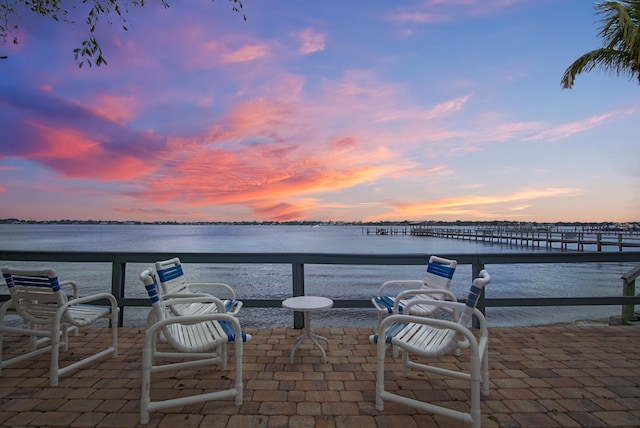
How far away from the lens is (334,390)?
8.57 ft

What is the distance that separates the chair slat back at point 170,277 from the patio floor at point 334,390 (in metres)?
0.77

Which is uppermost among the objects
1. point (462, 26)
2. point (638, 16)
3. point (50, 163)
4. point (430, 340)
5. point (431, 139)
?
point (638, 16)

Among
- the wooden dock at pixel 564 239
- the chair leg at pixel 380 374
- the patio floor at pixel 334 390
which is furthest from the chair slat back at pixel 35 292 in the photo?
the wooden dock at pixel 564 239

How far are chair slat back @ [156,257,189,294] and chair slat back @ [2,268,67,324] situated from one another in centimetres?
82

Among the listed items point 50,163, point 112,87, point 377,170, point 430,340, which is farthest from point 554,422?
point 50,163

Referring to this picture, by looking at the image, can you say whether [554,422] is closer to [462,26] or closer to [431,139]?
[462,26]

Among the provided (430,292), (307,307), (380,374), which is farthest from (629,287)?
(307,307)

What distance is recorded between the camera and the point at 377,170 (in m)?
13.5

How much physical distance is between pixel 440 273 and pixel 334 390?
5.52 feet

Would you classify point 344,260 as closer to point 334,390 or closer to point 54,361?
point 334,390

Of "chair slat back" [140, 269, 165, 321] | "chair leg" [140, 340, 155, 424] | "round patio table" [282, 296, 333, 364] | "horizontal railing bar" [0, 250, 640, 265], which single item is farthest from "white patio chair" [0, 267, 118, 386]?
"round patio table" [282, 296, 333, 364]

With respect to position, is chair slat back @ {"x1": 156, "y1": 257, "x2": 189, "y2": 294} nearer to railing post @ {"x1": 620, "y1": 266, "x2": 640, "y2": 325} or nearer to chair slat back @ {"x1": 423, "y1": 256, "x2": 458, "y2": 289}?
chair slat back @ {"x1": 423, "y1": 256, "x2": 458, "y2": 289}

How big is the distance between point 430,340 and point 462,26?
24.3ft

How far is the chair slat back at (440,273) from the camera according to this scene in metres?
3.40
